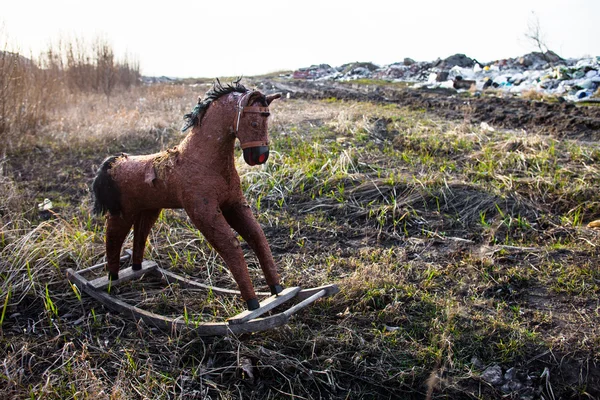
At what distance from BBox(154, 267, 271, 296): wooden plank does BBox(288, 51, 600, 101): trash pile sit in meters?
8.93

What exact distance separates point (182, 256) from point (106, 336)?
3.21 ft

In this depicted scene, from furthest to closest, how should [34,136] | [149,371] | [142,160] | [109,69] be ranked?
[109,69], [34,136], [142,160], [149,371]

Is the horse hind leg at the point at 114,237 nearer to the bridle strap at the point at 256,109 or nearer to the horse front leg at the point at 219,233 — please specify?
the horse front leg at the point at 219,233

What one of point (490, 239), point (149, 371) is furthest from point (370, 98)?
point (149, 371)

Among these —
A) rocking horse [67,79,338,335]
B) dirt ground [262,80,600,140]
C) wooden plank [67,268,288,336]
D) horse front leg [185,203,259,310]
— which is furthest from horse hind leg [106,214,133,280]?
dirt ground [262,80,600,140]

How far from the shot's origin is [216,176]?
2.37 m

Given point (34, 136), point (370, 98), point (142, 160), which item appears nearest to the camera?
point (142, 160)

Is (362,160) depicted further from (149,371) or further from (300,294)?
(149,371)

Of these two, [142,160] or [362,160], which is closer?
[142,160]

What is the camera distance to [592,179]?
178 inches

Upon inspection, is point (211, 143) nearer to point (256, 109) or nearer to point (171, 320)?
point (256, 109)

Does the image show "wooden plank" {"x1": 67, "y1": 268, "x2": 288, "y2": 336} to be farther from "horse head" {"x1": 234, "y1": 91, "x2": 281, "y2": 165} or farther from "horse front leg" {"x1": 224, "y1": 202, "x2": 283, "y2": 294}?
"horse head" {"x1": 234, "y1": 91, "x2": 281, "y2": 165}

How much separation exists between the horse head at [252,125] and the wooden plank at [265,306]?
2.60 feet

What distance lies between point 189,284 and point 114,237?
58cm
